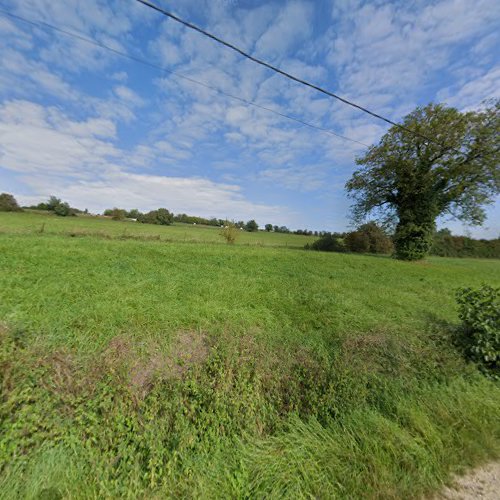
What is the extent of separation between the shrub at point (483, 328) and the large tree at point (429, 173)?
17888 mm

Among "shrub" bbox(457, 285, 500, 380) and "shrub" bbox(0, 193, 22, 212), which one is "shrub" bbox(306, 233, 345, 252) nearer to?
"shrub" bbox(457, 285, 500, 380)

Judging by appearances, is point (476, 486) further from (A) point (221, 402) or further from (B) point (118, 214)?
(B) point (118, 214)

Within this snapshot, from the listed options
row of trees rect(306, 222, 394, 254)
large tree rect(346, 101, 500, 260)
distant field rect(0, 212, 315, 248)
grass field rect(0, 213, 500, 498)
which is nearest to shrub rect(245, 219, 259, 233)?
distant field rect(0, 212, 315, 248)

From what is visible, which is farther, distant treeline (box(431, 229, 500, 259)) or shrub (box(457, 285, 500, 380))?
distant treeline (box(431, 229, 500, 259))

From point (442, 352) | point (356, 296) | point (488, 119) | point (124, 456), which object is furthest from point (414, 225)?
point (124, 456)

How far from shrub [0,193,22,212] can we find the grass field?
207 feet

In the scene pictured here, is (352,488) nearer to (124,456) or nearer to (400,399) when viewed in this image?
(400,399)

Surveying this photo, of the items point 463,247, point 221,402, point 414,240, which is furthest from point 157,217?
point 463,247

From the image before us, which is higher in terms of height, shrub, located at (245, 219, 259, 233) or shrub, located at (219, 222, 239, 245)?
shrub, located at (245, 219, 259, 233)

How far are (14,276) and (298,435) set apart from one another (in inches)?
322

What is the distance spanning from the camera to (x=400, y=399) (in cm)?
330

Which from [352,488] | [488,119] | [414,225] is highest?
[488,119]

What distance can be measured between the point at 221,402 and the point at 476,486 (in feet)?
8.97

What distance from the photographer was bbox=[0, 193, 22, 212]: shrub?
49.2m
